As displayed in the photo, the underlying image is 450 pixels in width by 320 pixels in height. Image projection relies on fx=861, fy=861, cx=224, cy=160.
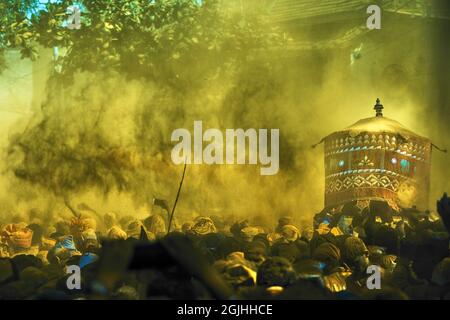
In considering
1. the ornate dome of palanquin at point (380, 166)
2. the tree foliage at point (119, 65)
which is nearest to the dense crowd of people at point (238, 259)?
the ornate dome of palanquin at point (380, 166)

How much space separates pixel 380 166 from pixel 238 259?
30.2 feet

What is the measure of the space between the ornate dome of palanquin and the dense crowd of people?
0.49 m

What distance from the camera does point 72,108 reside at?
2517 cm

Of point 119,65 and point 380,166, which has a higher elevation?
point 119,65

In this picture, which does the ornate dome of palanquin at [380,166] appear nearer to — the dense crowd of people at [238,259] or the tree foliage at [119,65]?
the dense crowd of people at [238,259]

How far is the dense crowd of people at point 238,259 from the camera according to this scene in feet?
27.8

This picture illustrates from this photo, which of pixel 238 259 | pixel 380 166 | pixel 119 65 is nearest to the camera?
pixel 238 259

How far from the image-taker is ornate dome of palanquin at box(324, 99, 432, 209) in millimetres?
21234

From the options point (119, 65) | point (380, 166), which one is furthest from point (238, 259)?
point (119, 65)

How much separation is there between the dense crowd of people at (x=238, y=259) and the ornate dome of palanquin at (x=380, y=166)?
49 cm

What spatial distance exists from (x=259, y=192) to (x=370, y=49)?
5.28m

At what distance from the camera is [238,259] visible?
12.9 meters

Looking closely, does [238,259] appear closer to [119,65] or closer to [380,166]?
[380,166]
